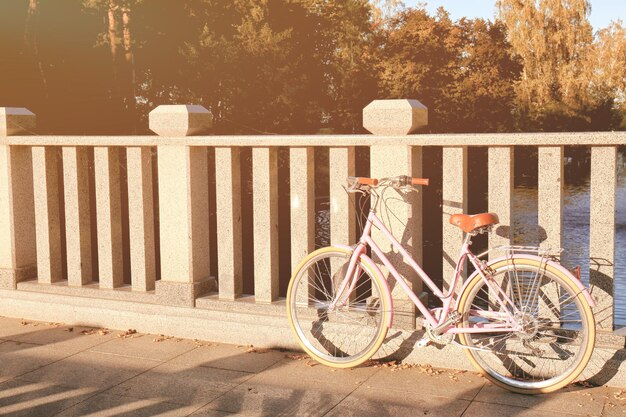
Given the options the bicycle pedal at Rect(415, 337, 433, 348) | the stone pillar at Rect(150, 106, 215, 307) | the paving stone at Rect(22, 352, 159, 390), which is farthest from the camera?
the stone pillar at Rect(150, 106, 215, 307)

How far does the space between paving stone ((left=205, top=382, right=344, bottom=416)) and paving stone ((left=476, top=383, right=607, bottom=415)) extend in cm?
88

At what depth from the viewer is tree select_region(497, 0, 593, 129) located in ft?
160

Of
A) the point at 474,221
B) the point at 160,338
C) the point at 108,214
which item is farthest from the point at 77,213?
the point at 474,221

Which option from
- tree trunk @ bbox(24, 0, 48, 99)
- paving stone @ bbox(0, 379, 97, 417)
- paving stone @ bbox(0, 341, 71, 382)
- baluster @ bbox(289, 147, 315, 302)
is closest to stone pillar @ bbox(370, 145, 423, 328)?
baluster @ bbox(289, 147, 315, 302)

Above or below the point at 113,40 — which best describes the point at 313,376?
below

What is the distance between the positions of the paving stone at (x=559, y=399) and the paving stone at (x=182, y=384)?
1.53 m

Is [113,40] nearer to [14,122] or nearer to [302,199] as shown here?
[14,122]

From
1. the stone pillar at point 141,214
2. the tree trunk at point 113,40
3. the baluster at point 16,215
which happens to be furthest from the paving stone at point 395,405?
the tree trunk at point 113,40

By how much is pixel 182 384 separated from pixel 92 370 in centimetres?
74

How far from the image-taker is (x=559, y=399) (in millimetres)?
4688

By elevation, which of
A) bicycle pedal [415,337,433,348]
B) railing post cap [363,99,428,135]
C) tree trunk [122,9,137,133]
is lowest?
bicycle pedal [415,337,433,348]

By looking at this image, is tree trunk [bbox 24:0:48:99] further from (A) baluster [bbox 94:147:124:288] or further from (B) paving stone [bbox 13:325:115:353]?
(B) paving stone [bbox 13:325:115:353]

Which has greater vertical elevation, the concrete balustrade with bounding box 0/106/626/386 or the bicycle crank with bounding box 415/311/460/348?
the concrete balustrade with bounding box 0/106/626/386

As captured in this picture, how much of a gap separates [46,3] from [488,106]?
26513mm
